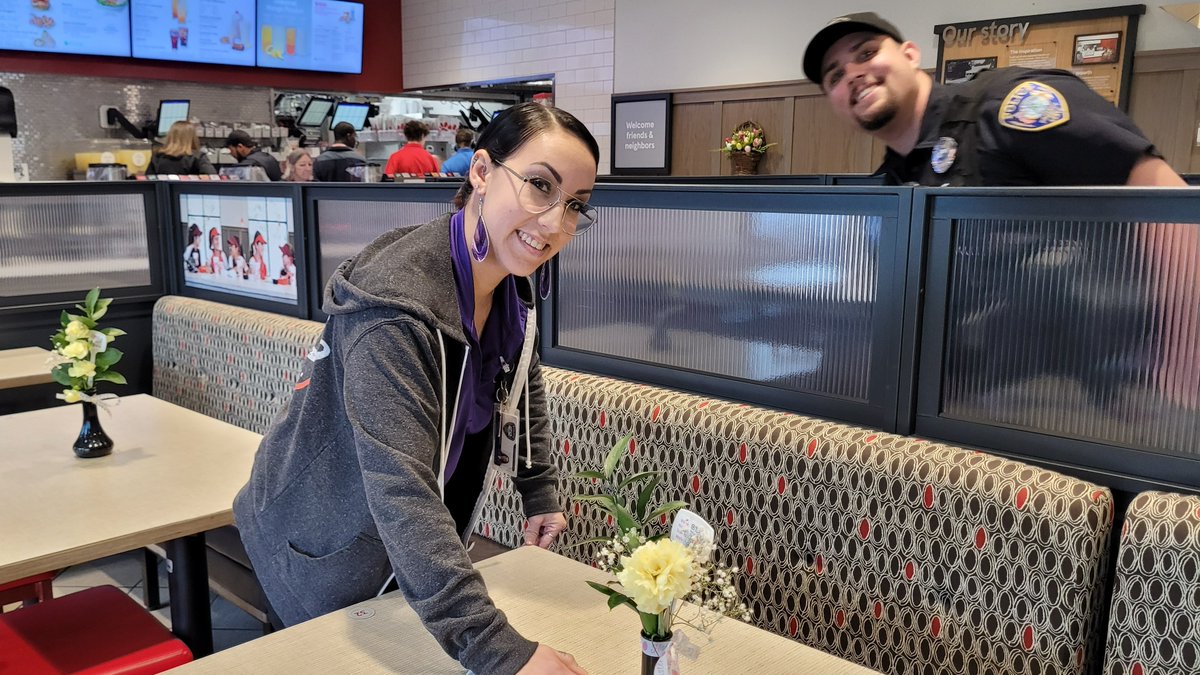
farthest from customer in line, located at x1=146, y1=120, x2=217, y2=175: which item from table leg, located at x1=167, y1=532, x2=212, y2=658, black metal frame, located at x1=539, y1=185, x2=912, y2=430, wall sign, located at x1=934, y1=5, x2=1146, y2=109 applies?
table leg, located at x1=167, y1=532, x2=212, y2=658

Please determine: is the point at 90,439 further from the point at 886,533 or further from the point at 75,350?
the point at 886,533

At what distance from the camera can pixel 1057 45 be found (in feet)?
21.3

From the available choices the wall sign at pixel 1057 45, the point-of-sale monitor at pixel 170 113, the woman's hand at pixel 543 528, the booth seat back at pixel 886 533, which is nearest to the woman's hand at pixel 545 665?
the woman's hand at pixel 543 528

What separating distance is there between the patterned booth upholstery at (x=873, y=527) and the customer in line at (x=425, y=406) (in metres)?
0.43

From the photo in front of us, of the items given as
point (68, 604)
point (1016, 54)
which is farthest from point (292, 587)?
point (1016, 54)

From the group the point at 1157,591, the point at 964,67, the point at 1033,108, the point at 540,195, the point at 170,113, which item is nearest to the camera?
the point at 540,195

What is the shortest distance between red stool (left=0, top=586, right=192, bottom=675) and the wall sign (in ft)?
18.4

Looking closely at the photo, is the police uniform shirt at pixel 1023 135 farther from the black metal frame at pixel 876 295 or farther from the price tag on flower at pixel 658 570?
the price tag on flower at pixel 658 570

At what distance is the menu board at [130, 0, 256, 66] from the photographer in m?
8.98

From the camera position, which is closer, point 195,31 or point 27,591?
point 27,591

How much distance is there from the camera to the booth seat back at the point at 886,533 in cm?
175

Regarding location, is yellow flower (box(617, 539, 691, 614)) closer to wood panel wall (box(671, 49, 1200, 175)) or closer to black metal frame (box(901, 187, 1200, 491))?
black metal frame (box(901, 187, 1200, 491))

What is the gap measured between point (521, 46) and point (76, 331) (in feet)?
26.6

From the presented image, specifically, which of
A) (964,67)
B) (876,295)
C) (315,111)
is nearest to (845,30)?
(876,295)
